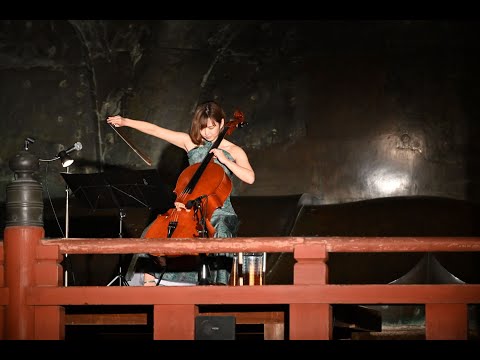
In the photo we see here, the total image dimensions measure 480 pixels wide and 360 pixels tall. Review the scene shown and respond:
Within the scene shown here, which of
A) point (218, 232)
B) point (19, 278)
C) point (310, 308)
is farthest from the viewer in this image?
point (218, 232)

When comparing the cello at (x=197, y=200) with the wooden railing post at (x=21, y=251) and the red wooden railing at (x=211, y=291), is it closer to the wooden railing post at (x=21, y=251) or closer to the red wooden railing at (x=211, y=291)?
the red wooden railing at (x=211, y=291)

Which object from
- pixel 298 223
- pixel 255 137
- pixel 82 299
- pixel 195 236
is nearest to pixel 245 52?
pixel 255 137

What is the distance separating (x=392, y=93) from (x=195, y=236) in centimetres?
365

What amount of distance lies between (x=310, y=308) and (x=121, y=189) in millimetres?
1764

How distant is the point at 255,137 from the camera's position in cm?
1084

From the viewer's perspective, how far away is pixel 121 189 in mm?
8047

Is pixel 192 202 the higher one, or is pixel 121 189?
pixel 121 189

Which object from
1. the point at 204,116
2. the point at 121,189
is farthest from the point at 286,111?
the point at 121,189

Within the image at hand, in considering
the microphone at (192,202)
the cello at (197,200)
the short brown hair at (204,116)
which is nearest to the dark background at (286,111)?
the short brown hair at (204,116)

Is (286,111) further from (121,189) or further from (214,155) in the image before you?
(121,189)

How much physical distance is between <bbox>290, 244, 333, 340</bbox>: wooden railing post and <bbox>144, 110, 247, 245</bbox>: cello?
0.88 m

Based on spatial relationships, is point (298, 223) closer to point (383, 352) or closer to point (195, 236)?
point (195, 236)

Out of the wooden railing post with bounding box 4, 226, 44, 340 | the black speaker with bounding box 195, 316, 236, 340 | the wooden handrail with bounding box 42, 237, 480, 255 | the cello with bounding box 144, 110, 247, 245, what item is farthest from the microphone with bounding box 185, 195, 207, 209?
the wooden railing post with bounding box 4, 226, 44, 340

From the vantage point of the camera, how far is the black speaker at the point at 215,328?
23.2 ft
